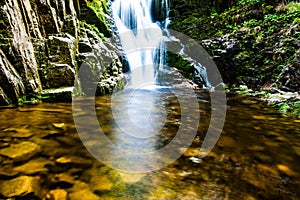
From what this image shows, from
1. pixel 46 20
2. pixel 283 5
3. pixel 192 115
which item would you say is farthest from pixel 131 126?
pixel 283 5

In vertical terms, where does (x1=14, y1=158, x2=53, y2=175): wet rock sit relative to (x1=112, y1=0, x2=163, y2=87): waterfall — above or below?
below

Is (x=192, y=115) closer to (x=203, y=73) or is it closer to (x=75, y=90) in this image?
(x=75, y=90)

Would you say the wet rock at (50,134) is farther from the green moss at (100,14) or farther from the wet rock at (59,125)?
the green moss at (100,14)

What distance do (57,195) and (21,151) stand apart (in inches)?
41.7

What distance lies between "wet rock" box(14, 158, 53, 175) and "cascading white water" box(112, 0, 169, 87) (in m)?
7.38

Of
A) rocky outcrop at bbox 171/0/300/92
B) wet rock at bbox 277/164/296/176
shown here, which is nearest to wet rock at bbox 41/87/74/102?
wet rock at bbox 277/164/296/176

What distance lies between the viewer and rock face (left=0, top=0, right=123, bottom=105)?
4621mm

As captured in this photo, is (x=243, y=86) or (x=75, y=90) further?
(x=243, y=86)

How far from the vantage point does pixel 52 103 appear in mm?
5066

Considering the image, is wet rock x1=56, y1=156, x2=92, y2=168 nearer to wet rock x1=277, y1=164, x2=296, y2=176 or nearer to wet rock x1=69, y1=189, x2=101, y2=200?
wet rock x1=69, y1=189, x2=101, y2=200

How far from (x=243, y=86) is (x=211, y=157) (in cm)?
779

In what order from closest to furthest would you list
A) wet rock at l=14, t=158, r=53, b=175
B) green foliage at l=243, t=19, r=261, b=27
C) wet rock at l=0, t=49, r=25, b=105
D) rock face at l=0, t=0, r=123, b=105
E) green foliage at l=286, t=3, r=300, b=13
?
1. wet rock at l=14, t=158, r=53, b=175
2. wet rock at l=0, t=49, r=25, b=105
3. rock face at l=0, t=0, r=123, b=105
4. green foliage at l=286, t=3, r=300, b=13
5. green foliage at l=243, t=19, r=261, b=27

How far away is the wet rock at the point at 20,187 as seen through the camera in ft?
5.64

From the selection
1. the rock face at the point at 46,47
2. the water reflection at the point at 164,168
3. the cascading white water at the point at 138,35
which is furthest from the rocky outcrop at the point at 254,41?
the water reflection at the point at 164,168
